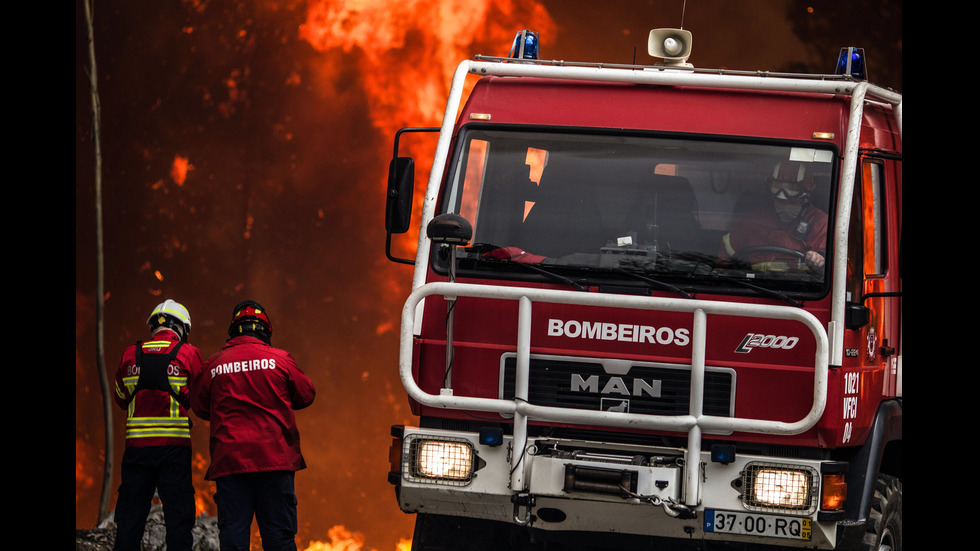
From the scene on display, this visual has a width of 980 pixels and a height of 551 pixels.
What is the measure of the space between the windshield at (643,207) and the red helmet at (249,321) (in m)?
1.52

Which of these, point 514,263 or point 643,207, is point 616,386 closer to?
point 514,263

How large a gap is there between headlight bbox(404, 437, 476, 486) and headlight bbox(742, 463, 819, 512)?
A: 1344mm

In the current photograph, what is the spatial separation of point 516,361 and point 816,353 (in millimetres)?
1431

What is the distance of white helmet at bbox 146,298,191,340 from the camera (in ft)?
23.9

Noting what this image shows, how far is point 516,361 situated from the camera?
18.2ft

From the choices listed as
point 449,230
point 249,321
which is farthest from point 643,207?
point 249,321

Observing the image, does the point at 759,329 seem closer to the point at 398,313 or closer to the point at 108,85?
the point at 398,313

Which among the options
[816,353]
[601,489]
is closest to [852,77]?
[816,353]

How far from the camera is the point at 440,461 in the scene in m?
5.54

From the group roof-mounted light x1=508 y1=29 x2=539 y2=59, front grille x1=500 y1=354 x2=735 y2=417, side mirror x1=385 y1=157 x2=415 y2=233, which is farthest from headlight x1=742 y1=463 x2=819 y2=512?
roof-mounted light x1=508 y1=29 x2=539 y2=59

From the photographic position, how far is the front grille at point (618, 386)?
5.50 m

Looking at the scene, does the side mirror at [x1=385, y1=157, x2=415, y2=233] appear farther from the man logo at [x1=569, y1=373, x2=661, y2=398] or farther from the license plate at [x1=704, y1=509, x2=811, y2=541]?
the license plate at [x1=704, y1=509, x2=811, y2=541]

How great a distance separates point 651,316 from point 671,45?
2172 millimetres

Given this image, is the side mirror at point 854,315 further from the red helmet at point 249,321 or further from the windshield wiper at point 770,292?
the red helmet at point 249,321
